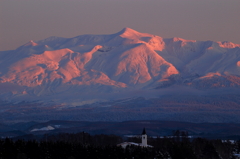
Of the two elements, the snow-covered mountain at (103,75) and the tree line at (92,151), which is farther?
the snow-covered mountain at (103,75)

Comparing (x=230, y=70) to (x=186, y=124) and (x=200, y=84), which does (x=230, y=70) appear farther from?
(x=186, y=124)

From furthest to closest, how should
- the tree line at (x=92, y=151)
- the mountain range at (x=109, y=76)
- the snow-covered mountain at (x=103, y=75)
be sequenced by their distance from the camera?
the snow-covered mountain at (x=103, y=75)
the mountain range at (x=109, y=76)
the tree line at (x=92, y=151)

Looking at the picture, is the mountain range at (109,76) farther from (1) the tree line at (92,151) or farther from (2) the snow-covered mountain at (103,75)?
(1) the tree line at (92,151)

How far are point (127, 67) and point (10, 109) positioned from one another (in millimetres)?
32686

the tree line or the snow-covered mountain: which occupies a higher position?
the snow-covered mountain

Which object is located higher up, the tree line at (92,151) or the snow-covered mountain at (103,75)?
the snow-covered mountain at (103,75)

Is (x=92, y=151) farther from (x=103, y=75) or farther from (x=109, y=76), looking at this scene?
(x=109, y=76)

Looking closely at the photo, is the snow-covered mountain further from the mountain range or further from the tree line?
the tree line

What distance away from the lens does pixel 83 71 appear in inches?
7549

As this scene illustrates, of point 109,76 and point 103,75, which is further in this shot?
point 109,76

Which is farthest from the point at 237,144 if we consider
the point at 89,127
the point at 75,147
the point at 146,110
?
the point at 146,110

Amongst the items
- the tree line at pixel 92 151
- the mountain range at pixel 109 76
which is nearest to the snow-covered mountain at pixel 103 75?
the mountain range at pixel 109 76

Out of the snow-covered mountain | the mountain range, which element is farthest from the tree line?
the snow-covered mountain

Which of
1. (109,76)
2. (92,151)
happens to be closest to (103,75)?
(109,76)
